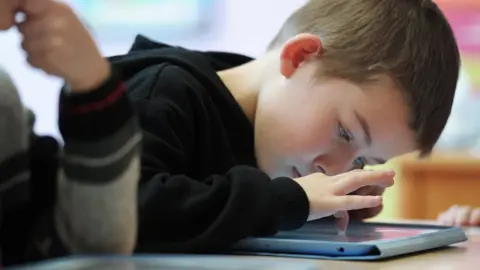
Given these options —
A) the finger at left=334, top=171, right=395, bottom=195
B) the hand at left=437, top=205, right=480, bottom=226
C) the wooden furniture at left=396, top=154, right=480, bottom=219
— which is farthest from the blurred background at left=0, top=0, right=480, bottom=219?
the finger at left=334, top=171, right=395, bottom=195

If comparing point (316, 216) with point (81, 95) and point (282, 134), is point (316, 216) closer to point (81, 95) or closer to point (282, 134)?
point (282, 134)

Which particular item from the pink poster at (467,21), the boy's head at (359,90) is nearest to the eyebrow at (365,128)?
the boy's head at (359,90)

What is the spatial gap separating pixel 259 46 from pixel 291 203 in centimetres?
147

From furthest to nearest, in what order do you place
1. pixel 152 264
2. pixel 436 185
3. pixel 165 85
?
pixel 436 185 < pixel 165 85 < pixel 152 264

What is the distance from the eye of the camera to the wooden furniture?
6.79 ft

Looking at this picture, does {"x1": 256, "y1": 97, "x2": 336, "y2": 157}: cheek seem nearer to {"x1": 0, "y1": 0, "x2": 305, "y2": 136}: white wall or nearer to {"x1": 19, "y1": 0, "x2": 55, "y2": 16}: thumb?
{"x1": 19, "y1": 0, "x2": 55, "y2": 16}: thumb

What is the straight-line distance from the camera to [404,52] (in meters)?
0.97

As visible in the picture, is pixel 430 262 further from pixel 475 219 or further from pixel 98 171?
pixel 475 219

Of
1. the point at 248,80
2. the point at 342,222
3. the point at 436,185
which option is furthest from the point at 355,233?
the point at 436,185

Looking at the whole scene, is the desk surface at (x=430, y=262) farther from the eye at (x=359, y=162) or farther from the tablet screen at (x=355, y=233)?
the eye at (x=359, y=162)

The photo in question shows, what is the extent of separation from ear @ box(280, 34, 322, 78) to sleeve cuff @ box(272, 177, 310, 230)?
0.28 metres

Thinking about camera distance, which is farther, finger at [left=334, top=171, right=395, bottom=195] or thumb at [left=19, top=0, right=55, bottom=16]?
finger at [left=334, top=171, right=395, bottom=195]

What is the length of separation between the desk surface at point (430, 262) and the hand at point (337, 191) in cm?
8

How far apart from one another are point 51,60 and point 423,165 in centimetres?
169
